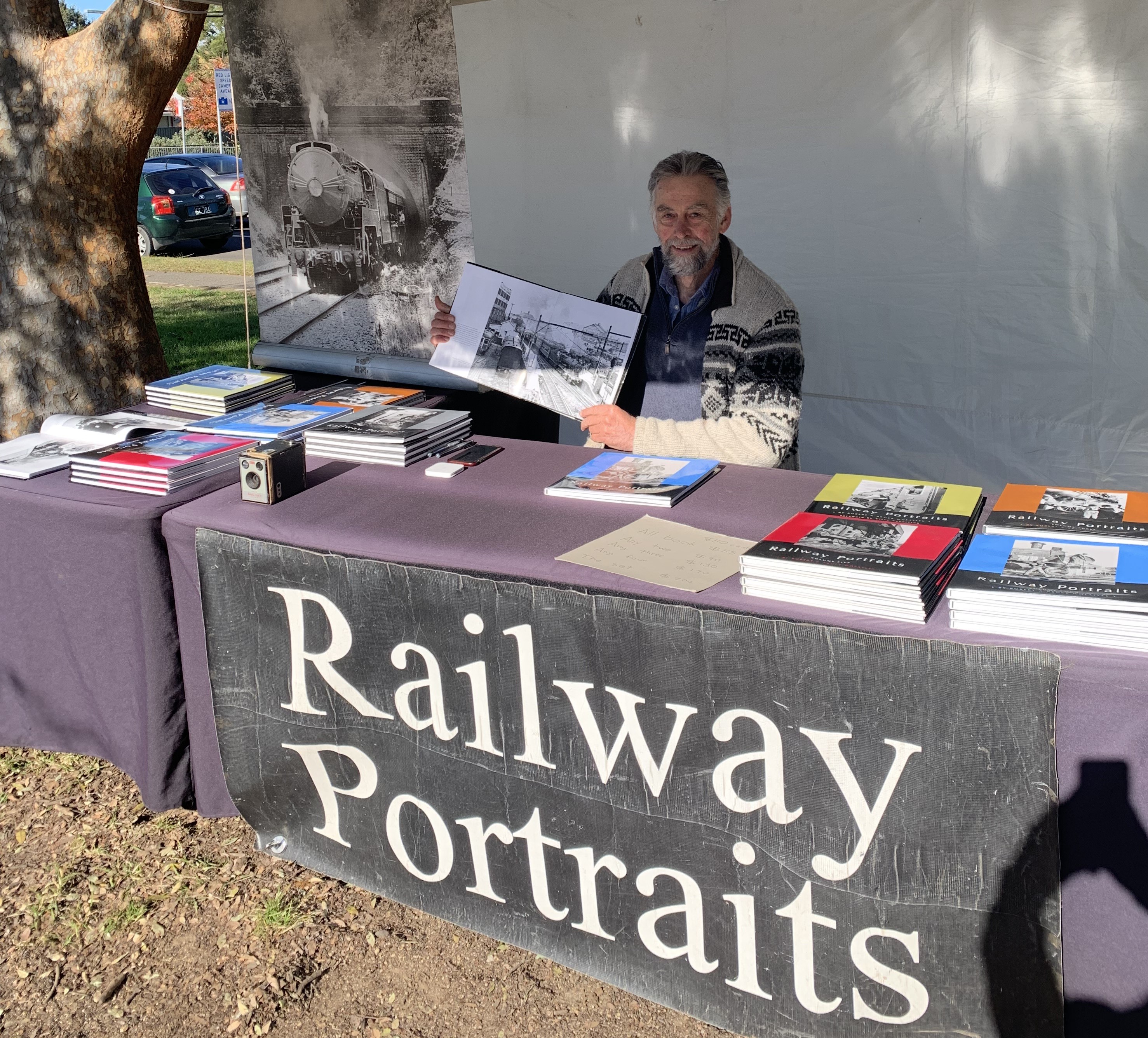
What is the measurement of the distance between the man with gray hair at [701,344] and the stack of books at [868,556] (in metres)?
0.62

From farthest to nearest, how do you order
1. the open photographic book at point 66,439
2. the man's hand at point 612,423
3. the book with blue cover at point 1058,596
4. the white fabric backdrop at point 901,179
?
→ the white fabric backdrop at point 901,179 → the man's hand at point 612,423 → the open photographic book at point 66,439 → the book with blue cover at point 1058,596

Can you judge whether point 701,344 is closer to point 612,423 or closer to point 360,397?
point 612,423

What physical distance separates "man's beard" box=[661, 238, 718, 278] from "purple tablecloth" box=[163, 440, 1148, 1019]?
0.56 meters

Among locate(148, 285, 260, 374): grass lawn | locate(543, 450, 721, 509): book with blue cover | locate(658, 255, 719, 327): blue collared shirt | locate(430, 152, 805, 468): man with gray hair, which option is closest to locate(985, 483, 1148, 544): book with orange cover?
locate(543, 450, 721, 509): book with blue cover

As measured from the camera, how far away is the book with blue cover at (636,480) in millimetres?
1925

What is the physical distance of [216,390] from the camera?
2.67 m

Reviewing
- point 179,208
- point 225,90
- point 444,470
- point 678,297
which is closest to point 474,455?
point 444,470

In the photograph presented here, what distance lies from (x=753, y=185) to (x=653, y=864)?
240cm

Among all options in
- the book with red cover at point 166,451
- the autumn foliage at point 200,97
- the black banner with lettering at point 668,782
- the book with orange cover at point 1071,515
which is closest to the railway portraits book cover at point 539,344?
the book with red cover at point 166,451

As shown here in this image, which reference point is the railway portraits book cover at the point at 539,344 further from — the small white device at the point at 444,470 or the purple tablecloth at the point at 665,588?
the small white device at the point at 444,470

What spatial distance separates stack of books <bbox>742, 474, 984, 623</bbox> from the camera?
142 centimetres

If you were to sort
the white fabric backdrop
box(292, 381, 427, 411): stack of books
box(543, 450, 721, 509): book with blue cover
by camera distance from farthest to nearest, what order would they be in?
the white fabric backdrop → box(292, 381, 427, 411): stack of books → box(543, 450, 721, 509): book with blue cover

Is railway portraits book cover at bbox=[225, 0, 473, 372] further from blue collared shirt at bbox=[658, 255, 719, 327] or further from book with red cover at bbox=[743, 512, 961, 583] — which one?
book with red cover at bbox=[743, 512, 961, 583]

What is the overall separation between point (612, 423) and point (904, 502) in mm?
775
